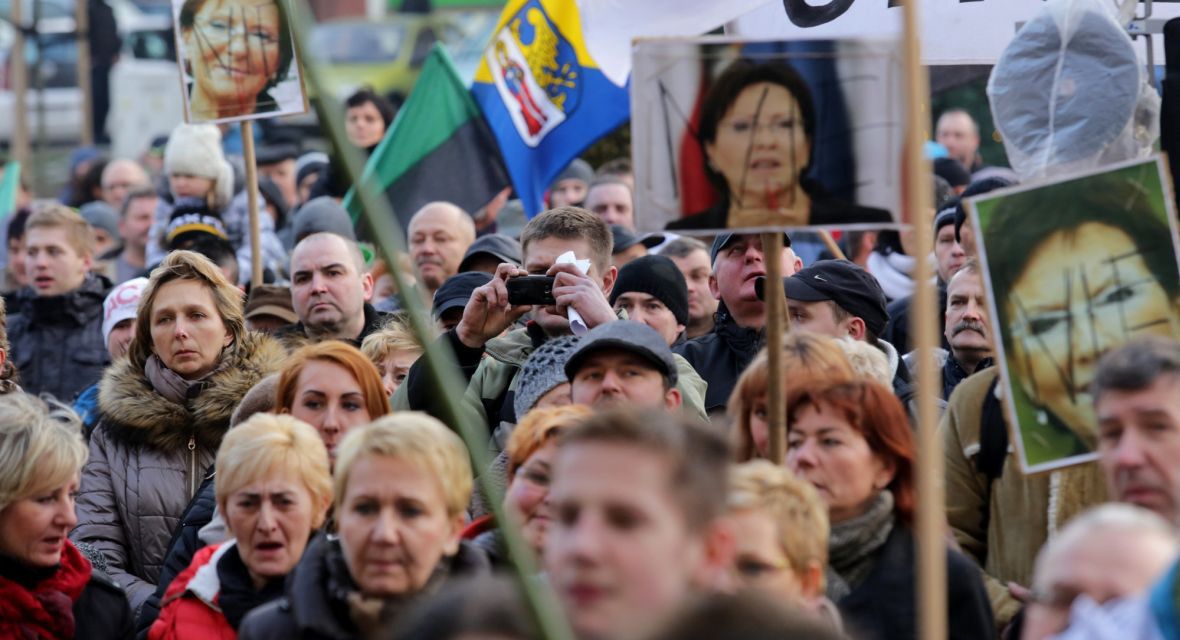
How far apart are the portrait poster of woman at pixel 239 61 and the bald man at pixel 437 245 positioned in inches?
39.7

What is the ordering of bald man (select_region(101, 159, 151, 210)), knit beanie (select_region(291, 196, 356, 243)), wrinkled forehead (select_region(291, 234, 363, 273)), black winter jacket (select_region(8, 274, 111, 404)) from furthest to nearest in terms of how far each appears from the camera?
bald man (select_region(101, 159, 151, 210)) → knit beanie (select_region(291, 196, 356, 243)) → black winter jacket (select_region(8, 274, 111, 404)) → wrinkled forehead (select_region(291, 234, 363, 273))

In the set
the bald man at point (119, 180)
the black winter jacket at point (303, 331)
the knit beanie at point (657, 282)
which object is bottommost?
the black winter jacket at point (303, 331)

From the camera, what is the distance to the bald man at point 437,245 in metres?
8.76

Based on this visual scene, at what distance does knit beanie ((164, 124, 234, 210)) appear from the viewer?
411 inches

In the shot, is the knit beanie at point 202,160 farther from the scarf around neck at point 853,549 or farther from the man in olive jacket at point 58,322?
the scarf around neck at point 853,549

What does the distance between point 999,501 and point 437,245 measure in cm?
404

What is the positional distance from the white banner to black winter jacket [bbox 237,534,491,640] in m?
3.44

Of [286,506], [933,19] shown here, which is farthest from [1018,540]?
[933,19]

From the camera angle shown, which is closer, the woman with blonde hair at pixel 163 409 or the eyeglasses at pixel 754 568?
the eyeglasses at pixel 754 568

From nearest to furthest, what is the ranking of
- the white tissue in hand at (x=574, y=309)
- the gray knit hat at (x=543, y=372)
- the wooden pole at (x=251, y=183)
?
the gray knit hat at (x=543, y=372)
the white tissue in hand at (x=574, y=309)
the wooden pole at (x=251, y=183)

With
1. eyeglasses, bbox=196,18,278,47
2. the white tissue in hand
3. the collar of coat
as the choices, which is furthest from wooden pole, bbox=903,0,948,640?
the collar of coat

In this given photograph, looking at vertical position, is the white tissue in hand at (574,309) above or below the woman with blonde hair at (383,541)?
above

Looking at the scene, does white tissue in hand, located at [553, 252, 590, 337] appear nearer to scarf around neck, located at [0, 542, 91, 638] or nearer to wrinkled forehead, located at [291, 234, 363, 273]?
wrinkled forehead, located at [291, 234, 363, 273]

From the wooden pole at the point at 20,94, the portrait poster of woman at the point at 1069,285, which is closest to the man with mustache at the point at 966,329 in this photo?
the portrait poster of woman at the point at 1069,285
